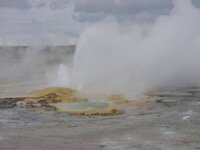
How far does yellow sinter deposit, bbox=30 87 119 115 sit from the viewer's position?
27309mm

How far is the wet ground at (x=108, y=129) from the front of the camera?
19.0m

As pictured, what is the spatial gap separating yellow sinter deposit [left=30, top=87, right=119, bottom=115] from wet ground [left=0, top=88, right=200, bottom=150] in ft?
3.36

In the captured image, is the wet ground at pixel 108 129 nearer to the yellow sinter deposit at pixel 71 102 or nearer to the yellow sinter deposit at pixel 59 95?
the yellow sinter deposit at pixel 71 102

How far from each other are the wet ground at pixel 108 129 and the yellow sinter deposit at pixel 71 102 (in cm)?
102

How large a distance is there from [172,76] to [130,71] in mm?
3867

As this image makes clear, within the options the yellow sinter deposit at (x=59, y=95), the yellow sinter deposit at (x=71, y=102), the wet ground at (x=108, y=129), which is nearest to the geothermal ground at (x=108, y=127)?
the wet ground at (x=108, y=129)

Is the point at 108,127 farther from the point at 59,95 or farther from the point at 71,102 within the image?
the point at 59,95

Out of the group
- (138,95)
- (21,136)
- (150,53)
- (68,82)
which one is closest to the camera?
(21,136)

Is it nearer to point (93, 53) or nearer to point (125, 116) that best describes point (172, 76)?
point (93, 53)

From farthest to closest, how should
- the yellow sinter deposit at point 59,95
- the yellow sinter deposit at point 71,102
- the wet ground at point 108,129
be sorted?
the yellow sinter deposit at point 59,95
the yellow sinter deposit at point 71,102
the wet ground at point 108,129

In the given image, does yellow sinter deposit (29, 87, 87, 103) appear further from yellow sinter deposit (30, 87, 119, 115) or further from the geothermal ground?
the geothermal ground

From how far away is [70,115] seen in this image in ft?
86.4

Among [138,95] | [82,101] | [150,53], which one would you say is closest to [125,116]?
[82,101]

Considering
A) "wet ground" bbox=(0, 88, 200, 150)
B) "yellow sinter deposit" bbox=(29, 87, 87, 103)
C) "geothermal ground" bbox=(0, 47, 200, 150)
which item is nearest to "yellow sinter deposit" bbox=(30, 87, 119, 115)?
"yellow sinter deposit" bbox=(29, 87, 87, 103)
